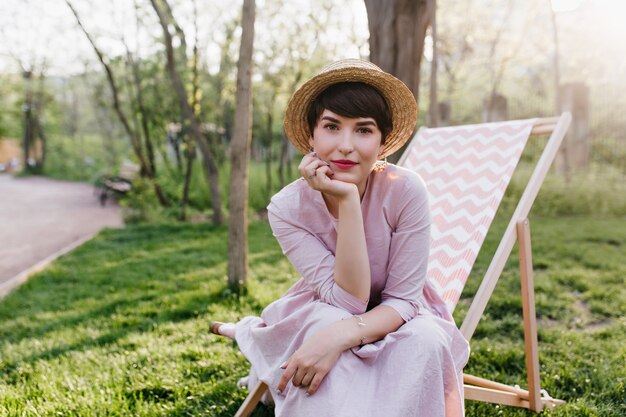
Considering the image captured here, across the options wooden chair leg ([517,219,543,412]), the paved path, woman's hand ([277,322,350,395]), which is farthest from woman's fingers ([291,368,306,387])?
the paved path

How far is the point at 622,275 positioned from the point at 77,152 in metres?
24.0

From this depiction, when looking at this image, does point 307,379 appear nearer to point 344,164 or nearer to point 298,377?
point 298,377

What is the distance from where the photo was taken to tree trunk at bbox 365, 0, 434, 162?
397 centimetres

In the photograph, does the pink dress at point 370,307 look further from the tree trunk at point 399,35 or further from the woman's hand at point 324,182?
the tree trunk at point 399,35

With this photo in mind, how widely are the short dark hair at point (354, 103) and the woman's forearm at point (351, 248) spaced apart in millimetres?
300

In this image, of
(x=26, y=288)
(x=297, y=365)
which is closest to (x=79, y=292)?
(x=26, y=288)

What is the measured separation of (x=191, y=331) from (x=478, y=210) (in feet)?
6.98

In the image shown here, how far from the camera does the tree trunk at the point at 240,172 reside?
4117mm

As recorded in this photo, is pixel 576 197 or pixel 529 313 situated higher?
pixel 529 313

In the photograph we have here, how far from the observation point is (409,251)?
1.86 meters

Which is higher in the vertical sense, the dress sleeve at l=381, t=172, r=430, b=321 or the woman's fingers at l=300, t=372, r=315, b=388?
the dress sleeve at l=381, t=172, r=430, b=321

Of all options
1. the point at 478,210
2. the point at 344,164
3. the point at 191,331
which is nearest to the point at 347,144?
the point at 344,164

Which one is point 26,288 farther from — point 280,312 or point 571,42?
point 571,42

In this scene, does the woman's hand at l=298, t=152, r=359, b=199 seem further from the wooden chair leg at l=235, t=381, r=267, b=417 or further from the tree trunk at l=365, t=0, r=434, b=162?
the tree trunk at l=365, t=0, r=434, b=162
